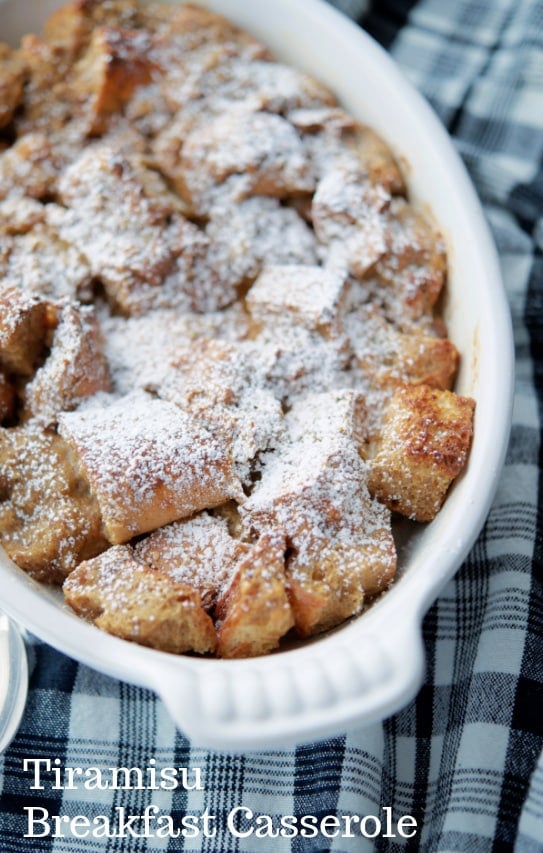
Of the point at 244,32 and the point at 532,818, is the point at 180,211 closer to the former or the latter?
the point at 244,32

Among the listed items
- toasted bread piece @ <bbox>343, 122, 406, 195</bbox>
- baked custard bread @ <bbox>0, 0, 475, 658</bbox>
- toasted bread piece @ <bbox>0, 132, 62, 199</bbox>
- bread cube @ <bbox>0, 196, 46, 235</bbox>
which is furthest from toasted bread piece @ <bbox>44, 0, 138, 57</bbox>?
toasted bread piece @ <bbox>343, 122, 406, 195</bbox>

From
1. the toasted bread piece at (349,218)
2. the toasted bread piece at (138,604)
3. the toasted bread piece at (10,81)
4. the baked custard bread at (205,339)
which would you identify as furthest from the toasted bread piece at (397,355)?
the toasted bread piece at (10,81)

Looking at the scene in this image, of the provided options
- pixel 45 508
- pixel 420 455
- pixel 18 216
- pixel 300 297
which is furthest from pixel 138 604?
pixel 18 216

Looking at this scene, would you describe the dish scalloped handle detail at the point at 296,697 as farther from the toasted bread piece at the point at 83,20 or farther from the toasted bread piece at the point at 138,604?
the toasted bread piece at the point at 83,20

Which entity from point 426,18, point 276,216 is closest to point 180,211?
point 276,216

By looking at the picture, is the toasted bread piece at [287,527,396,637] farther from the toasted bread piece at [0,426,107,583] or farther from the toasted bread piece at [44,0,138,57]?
the toasted bread piece at [44,0,138,57]

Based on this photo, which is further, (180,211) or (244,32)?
(244,32)

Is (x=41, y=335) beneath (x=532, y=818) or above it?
above
